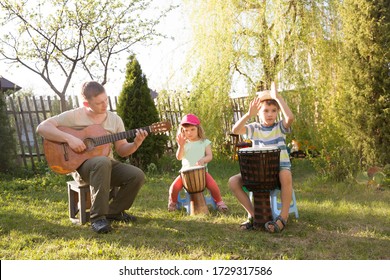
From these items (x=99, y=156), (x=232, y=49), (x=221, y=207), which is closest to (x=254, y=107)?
(x=221, y=207)

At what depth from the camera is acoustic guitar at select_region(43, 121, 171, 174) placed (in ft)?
14.1

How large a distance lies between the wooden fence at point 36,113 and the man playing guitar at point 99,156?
15.5ft

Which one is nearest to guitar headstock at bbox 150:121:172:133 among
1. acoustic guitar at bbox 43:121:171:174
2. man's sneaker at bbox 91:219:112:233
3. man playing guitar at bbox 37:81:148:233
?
acoustic guitar at bbox 43:121:171:174

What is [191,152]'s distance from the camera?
511cm

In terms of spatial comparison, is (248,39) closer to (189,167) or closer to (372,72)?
(372,72)

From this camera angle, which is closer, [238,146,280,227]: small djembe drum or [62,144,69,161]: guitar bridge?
[238,146,280,227]: small djembe drum

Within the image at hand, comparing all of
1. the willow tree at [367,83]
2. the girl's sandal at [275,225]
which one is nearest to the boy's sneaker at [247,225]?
the girl's sandal at [275,225]

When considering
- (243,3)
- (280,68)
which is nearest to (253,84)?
(280,68)

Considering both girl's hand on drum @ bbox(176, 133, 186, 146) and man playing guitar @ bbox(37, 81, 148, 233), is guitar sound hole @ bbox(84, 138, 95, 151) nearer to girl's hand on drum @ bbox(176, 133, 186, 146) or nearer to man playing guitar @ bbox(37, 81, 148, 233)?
man playing guitar @ bbox(37, 81, 148, 233)

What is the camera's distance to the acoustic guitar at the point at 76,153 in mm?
4285

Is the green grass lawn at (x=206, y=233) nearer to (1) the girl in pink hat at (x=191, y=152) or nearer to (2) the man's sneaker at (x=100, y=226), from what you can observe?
(2) the man's sneaker at (x=100, y=226)

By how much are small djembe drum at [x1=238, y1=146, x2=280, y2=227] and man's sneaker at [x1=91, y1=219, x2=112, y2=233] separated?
1.34m

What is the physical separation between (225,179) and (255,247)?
3.77m

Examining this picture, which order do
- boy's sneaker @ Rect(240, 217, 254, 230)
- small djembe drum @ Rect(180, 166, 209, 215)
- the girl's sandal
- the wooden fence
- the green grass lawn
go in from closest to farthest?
the green grass lawn → the girl's sandal → boy's sneaker @ Rect(240, 217, 254, 230) → small djembe drum @ Rect(180, 166, 209, 215) → the wooden fence
